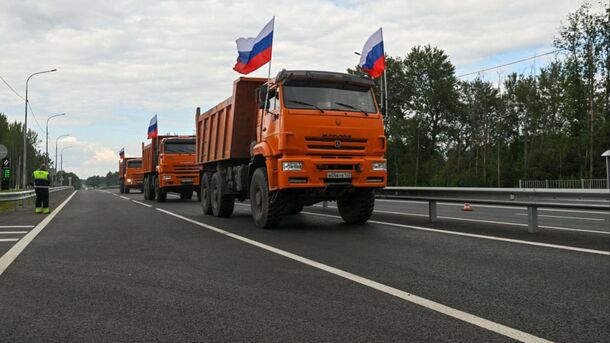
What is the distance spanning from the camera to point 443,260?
6.49 m


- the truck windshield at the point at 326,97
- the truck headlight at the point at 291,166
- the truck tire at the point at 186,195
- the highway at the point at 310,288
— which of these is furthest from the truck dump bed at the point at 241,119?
the truck tire at the point at 186,195

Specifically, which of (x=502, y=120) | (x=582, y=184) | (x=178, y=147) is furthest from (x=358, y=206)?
(x=502, y=120)

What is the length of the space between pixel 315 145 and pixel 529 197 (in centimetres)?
376

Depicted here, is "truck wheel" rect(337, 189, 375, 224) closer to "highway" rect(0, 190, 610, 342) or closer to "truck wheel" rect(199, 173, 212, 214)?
"highway" rect(0, 190, 610, 342)

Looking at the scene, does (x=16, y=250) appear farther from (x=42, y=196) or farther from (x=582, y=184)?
(x=582, y=184)

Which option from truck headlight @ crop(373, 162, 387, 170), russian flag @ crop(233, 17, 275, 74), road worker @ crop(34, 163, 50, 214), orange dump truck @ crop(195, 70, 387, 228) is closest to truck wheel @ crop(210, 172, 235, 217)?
orange dump truck @ crop(195, 70, 387, 228)

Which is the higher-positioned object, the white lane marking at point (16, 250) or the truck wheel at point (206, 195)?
the truck wheel at point (206, 195)

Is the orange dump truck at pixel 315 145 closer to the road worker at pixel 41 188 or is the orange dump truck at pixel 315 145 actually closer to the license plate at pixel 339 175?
the license plate at pixel 339 175

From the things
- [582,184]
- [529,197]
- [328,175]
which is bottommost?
[529,197]

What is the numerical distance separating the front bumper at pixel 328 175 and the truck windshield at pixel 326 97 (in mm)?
991

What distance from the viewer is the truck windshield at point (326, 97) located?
9.87 meters

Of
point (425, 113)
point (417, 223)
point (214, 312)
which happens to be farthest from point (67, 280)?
point (425, 113)

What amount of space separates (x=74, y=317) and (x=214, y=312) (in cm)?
104

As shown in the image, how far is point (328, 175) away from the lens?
9633 mm
